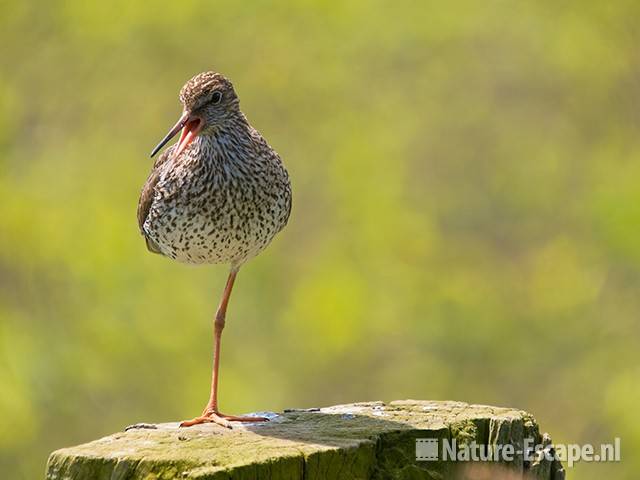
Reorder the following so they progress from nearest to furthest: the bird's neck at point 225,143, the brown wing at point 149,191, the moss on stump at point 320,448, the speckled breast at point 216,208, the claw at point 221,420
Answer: the moss on stump at point 320,448, the claw at point 221,420, the speckled breast at point 216,208, the bird's neck at point 225,143, the brown wing at point 149,191

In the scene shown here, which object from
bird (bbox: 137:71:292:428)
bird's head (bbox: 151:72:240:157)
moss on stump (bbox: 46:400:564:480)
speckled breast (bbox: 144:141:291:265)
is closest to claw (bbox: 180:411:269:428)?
moss on stump (bbox: 46:400:564:480)

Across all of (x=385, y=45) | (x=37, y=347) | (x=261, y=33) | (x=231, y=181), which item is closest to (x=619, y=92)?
(x=385, y=45)

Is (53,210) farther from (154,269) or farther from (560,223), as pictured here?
(560,223)

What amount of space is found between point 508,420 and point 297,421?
3.65ft

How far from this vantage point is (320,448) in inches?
206


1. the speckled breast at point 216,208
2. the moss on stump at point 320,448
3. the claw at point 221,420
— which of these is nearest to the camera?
the moss on stump at point 320,448

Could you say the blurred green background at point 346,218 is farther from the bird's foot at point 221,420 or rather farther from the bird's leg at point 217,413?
the bird's foot at point 221,420

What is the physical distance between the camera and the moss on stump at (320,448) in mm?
4996

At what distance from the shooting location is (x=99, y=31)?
65.8ft

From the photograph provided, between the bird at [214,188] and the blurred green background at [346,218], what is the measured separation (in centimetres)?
1023

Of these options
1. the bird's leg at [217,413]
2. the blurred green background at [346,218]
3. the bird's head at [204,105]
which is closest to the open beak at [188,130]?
the bird's head at [204,105]

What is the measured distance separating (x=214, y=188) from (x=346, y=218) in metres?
13.4

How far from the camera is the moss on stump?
5.00 meters

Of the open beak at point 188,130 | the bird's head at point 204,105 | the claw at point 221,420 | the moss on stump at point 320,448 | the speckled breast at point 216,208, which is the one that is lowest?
the moss on stump at point 320,448
